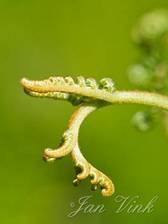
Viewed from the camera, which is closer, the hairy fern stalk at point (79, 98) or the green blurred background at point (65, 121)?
the hairy fern stalk at point (79, 98)

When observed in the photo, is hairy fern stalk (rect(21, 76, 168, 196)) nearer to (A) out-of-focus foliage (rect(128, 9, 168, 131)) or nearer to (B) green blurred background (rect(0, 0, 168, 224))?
(A) out-of-focus foliage (rect(128, 9, 168, 131))

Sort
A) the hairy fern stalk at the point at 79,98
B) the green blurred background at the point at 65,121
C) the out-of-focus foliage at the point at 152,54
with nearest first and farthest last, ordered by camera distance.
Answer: the hairy fern stalk at the point at 79,98, the out-of-focus foliage at the point at 152,54, the green blurred background at the point at 65,121

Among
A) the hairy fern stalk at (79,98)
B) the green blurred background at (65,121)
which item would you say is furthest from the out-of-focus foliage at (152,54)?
the green blurred background at (65,121)

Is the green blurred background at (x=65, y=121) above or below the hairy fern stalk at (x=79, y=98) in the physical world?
above

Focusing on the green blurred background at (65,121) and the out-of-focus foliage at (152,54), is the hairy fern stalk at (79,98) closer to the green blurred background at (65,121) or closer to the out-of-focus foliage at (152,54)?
the out-of-focus foliage at (152,54)

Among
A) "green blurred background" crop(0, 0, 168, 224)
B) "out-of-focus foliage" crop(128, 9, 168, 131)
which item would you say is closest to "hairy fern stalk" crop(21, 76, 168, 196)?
"out-of-focus foliage" crop(128, 9, 168, 131)

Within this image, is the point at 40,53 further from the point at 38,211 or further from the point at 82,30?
the point at 38,211
